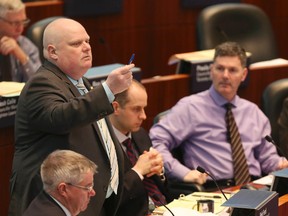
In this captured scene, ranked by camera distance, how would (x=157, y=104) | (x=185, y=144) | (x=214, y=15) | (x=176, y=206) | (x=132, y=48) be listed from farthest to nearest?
(x=132, y=48) → (x=214, y=15) → (x=157, y=104) → (x=185, y=144) → (x=176, y=206)

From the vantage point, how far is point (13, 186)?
3279 millimetres

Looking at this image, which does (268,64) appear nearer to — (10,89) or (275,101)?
(275,101)

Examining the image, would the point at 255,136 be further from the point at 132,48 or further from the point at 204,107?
the point at 132,48

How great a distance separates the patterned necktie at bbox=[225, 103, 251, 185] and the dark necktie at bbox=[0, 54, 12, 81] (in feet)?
3.95

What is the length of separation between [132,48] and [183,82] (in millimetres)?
1500

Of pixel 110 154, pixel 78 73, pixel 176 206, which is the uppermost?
pixel 78 73

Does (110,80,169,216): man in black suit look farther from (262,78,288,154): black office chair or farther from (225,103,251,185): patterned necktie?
(262,78,288,154): black office chair

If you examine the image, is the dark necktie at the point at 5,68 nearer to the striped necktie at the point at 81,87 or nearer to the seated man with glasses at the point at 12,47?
the seated man with glasses at the point at 12,47

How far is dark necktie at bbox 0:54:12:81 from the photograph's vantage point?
478 cm

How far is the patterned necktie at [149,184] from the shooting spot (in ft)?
12.9

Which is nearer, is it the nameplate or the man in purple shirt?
the nameplate

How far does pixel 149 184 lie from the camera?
401 cm

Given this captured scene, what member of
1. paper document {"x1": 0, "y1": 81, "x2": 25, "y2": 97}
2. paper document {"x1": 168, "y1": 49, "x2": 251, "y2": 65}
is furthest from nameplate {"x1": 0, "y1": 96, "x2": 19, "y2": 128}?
paper document {"x1": 168, "y1": 49, "x2": 251, "y2": 65}

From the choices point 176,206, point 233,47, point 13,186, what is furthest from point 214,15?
point 13,186
